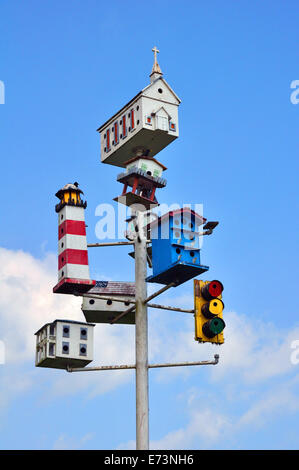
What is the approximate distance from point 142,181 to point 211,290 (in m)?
3.66

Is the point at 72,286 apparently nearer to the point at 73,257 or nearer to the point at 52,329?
the point at 73,257

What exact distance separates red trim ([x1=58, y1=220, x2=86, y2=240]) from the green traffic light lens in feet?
11.4

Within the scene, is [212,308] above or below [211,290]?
below

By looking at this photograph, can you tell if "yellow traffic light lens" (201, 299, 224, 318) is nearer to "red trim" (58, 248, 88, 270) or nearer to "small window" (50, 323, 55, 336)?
"red trim" (58, 248, 88, 270)

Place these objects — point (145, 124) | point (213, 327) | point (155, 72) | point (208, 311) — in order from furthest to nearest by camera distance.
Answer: point (155, 72) < point (145, 124) < point (208, 311) < point (213, 327)

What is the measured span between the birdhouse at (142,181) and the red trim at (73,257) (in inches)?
74.4

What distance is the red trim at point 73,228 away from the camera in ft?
66.4

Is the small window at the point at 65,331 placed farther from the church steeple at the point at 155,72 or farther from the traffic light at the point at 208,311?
the church steeple at the point at 155,72

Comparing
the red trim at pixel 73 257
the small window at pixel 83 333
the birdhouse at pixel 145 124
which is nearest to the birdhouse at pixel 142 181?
the birdhouse at pixel 145 124

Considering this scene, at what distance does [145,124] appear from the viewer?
21422 millimetres

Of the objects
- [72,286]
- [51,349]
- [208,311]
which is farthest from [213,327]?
[51,349]
